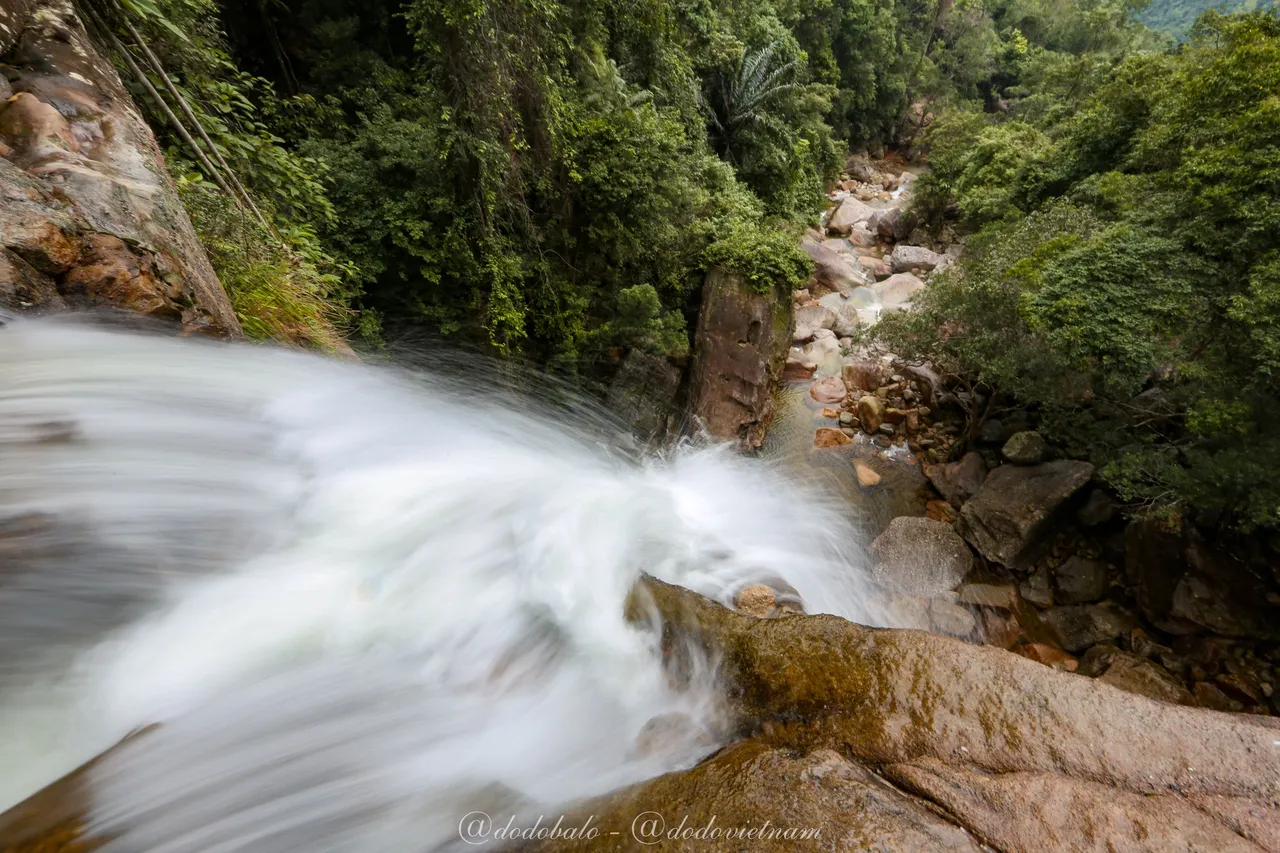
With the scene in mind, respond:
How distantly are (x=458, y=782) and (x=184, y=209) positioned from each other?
4207 mm

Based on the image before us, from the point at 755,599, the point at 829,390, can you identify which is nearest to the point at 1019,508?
the point at 829,390

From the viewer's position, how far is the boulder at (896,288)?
1416cm

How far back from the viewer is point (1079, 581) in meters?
7.11

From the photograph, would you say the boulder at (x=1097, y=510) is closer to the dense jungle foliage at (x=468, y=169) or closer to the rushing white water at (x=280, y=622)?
the dense jungle foliage at (x=468, y=169)

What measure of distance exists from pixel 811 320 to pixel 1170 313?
8016 millimetres

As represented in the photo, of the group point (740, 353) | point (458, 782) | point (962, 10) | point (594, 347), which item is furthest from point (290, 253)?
point (962, 10)

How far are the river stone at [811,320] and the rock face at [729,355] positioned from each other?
3.68 metres

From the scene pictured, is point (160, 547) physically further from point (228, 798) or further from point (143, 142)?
point (143, 142)

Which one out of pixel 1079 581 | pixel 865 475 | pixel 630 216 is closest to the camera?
pixel 1079 581

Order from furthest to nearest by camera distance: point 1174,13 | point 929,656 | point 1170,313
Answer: point 1174,13
point 1170,313
point 929,656

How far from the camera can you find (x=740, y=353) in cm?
909

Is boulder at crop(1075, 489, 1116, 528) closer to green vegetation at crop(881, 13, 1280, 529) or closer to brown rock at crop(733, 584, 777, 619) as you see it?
green vegetation at crop(881, 13, 1280, 529)

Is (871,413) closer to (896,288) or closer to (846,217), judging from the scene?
(896,288)

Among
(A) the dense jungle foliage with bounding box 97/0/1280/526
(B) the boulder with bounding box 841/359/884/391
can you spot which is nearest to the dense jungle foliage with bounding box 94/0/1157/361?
(A) the dense jungle foliage with bounding box 97/0/1280/526
